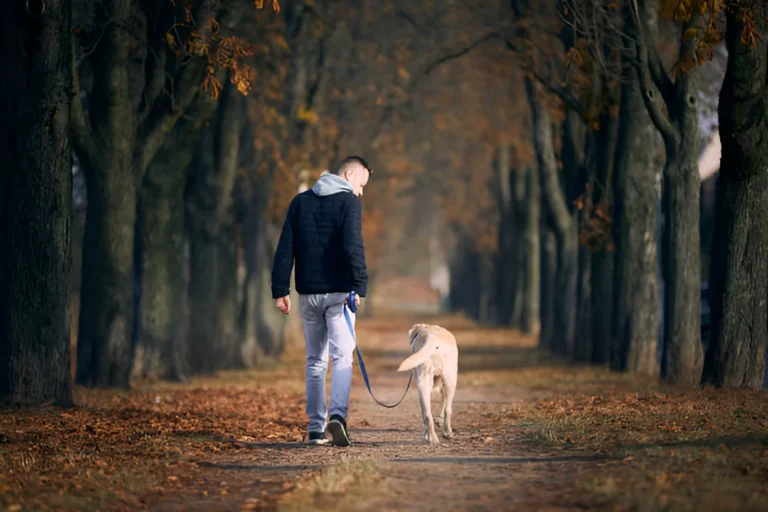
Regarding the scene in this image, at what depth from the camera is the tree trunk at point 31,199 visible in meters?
13.3

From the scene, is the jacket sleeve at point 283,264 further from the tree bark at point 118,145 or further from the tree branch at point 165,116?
the tree branch at point 165,116

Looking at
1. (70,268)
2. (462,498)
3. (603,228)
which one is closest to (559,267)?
(603,228)

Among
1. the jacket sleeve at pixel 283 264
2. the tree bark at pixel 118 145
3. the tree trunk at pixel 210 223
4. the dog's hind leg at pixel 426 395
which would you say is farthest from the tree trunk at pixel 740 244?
the tree trunk at pixel 210 223

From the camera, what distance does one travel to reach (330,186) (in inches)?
439

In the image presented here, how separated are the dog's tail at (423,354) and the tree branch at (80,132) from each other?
22.1 ft

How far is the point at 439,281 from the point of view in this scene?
358 ft

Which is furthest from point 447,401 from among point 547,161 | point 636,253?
point 547,161

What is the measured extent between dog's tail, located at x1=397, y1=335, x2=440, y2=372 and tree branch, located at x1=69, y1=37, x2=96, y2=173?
22.1 ft

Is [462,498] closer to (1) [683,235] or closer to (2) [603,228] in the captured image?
(1) [683,235]

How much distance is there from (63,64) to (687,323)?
9.11 m

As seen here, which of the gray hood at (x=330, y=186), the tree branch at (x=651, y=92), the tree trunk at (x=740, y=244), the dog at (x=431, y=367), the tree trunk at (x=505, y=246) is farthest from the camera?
the tree trunk at (x=505, y=246)

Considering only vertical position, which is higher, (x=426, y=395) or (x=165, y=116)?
(x=165, y=116)

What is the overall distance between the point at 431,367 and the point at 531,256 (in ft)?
99.0

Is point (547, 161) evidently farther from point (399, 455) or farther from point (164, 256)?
point (399, 455)
